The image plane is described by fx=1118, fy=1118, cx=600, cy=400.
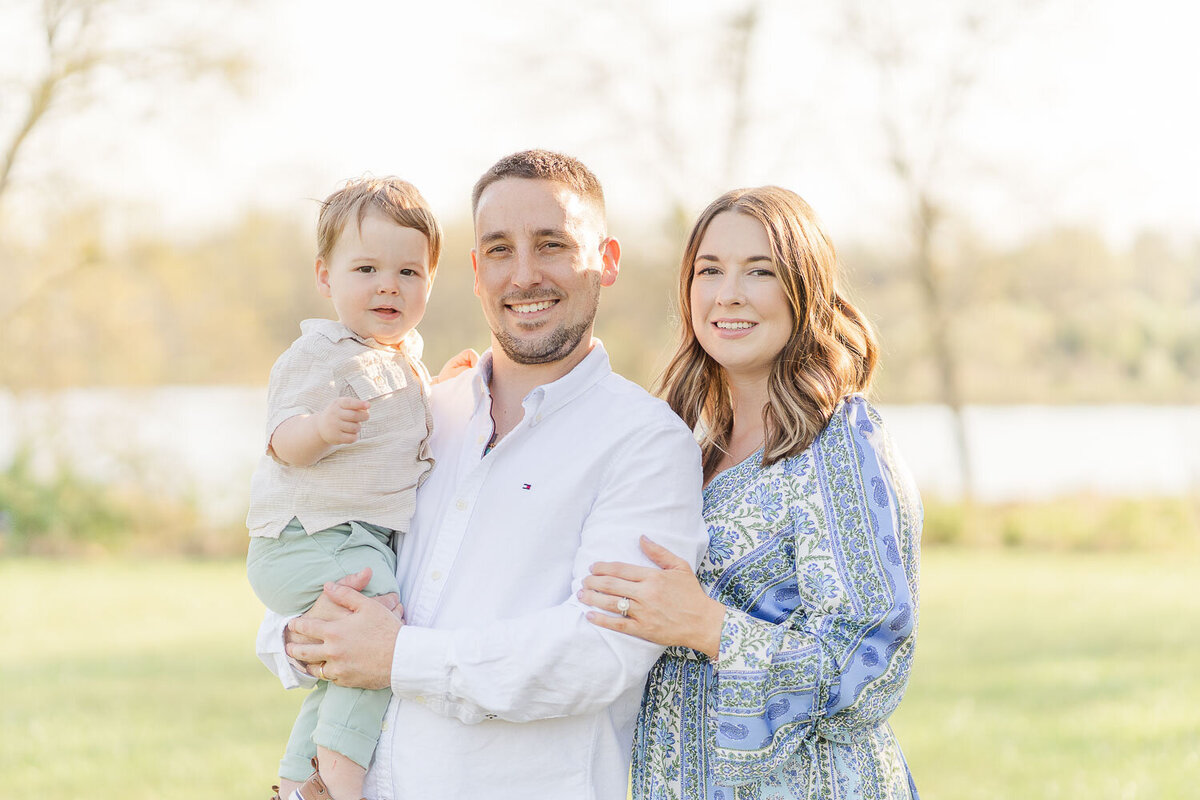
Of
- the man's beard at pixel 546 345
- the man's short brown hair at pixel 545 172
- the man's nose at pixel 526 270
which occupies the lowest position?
the man's beard at pixel 546 345

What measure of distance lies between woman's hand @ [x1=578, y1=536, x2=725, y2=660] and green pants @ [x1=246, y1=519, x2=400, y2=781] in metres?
0.53

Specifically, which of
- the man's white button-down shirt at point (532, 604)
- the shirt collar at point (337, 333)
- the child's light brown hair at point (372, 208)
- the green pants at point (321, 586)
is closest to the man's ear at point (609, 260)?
the man's white button-down shirt at point (532, 604)

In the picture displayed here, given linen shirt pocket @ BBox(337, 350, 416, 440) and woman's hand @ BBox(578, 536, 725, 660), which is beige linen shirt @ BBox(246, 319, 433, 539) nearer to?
linen shirt pocket @ BBox(337, 350, 416, 440)

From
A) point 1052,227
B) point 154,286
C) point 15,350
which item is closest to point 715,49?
point 1052,227

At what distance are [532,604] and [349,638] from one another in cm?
40

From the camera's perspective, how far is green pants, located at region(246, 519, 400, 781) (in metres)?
2.44

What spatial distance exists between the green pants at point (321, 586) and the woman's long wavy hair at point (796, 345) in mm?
848

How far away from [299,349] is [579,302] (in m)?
0.66

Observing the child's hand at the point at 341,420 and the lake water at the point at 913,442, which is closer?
the child's hand at the point at 341,420

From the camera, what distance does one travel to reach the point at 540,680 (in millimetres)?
2227

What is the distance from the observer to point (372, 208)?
260 cm

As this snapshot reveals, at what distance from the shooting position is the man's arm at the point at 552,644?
88.1 inches

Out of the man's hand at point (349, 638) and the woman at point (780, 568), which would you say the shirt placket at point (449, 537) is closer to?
the man's hand at point (349, 638)

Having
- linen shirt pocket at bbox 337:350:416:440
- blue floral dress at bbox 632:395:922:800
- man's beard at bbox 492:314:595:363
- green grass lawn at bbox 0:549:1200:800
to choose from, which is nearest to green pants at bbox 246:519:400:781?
linen shirt pocket at bbox 337:350:416:440
